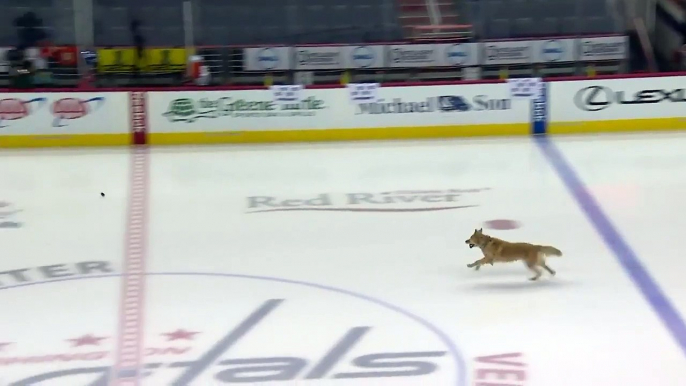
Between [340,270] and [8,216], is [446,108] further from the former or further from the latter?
[8,216]

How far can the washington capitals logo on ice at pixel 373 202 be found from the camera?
25.5 feet

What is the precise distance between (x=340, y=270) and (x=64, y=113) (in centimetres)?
517

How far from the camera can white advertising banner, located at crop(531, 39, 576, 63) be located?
13984mm

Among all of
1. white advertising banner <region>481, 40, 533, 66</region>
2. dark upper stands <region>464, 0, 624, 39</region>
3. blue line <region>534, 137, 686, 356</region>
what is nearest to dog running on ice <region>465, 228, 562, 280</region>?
blue line <region>534, 137, 686, 356</region>

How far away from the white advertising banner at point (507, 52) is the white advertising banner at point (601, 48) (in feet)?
2.56

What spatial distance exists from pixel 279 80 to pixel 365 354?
9.01 meters

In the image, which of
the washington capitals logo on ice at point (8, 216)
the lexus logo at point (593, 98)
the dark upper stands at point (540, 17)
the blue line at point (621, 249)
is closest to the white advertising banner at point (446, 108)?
the lexus logo at point (593, 98)

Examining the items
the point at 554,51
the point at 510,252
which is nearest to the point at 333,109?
the point at 510,252

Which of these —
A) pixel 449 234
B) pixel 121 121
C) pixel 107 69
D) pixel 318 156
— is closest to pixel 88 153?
pixel 121 121

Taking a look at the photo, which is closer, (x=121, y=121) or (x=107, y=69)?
(x=121, y=121)

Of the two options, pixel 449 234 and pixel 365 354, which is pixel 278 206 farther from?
pixel 365 354

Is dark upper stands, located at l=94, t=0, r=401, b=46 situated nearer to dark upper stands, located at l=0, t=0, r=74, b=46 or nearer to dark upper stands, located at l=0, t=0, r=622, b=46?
dark upper stands, located at l=0, t=0, r=622, b=46

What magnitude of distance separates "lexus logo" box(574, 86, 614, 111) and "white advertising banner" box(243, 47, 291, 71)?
4757mm

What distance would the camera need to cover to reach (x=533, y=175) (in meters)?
8.76
